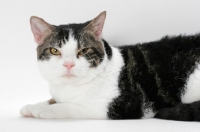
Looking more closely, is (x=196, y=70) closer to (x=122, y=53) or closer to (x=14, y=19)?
(x=122, y=53)

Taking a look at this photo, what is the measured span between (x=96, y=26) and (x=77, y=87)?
1.67ft

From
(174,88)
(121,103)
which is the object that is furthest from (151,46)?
(121,103)

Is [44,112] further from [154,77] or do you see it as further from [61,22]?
[61,22]

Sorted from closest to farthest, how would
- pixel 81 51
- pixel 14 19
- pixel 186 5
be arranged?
pixel 81 51 → pixel 186 5 → pixel 14 19

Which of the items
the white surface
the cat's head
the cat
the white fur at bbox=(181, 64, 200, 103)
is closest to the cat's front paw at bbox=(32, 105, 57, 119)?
the cat

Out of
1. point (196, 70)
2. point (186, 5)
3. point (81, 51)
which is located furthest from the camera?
point (186, 5)

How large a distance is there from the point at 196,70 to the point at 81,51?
937 mm

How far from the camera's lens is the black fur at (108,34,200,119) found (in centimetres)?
239

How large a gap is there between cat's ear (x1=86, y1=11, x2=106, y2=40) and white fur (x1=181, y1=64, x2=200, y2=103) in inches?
31.8

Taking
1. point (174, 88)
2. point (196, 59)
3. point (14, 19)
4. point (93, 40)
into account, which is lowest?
point (174, 88)

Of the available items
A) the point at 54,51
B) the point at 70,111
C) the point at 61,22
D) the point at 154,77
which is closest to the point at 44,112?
the point at 70,111

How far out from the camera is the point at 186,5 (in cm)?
307

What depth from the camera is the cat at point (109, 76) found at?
89.7 inches

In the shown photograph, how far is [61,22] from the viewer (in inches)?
129
